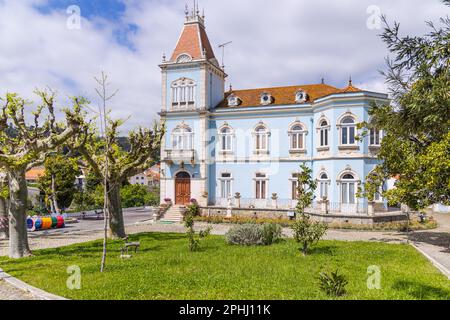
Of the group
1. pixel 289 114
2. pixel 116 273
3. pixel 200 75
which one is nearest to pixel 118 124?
pixel 116 273

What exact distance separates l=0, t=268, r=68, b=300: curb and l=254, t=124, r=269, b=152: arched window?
22099mm

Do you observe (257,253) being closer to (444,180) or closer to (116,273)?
(116,273)

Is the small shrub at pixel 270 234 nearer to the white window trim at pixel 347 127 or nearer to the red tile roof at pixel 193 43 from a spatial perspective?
the white window trim at pixel 347 127

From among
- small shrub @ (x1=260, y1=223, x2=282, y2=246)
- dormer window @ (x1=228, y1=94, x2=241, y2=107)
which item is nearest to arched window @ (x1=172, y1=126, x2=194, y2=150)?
dormer window @ (x1=228, y1=94, x2=241, y2=107)

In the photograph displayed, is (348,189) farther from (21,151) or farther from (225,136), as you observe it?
(21,151)

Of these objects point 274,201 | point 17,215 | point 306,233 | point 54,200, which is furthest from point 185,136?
point 306,233

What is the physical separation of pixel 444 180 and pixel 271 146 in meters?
16.9

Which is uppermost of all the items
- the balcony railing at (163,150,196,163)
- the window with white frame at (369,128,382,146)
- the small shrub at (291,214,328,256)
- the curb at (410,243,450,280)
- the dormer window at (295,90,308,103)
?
the dormer window at (295,90,308,103)

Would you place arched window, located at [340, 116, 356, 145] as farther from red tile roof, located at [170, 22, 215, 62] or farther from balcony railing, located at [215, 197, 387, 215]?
A: red tile roof, located at [170, 22, 215, 62]

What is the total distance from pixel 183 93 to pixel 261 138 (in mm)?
8076

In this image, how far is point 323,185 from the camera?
27609 millimetres

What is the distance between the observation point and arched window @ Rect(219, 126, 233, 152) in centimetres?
3178

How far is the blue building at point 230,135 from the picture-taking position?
97.1ft

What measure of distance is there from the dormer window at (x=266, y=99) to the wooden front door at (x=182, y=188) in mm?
A: 9265
